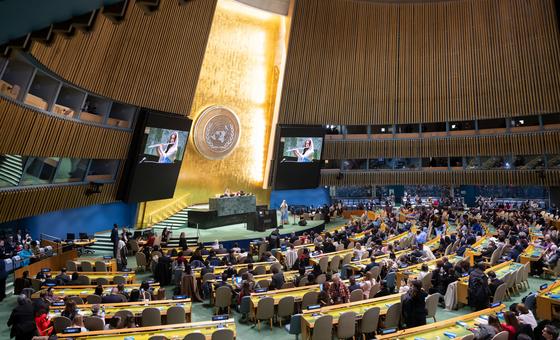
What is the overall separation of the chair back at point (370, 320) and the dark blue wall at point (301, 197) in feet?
60.9

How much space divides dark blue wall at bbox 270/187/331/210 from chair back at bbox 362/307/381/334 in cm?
1857

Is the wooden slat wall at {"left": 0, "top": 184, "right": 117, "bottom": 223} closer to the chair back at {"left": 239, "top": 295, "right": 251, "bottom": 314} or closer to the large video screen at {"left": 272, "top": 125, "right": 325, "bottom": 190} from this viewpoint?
the chair back at {"left": 239, "top": 295, "right": 251, "bottom": 314}

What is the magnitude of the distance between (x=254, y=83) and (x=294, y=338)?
18.6 m

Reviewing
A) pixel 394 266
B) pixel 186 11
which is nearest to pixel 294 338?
pixel 394 266

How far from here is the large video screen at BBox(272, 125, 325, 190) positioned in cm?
2347

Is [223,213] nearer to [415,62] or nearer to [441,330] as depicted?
[441,330]

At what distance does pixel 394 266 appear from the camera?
10.2 meters

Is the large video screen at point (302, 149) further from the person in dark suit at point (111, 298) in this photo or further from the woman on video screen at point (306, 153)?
the person in dark suit at point (111, 298)

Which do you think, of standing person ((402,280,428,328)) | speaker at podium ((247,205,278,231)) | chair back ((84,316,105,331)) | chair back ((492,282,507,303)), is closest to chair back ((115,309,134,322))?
chair back ((84,316,105,331))

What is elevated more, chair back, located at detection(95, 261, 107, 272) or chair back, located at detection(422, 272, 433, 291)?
chair back, located at detection(422, 272, 433, 291)

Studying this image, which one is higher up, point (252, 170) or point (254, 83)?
point (254, 83)

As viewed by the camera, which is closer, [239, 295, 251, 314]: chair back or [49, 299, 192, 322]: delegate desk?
[49, 299, 192, 322]: delegate desk

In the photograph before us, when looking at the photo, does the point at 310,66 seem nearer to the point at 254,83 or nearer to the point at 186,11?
the point at 254,83

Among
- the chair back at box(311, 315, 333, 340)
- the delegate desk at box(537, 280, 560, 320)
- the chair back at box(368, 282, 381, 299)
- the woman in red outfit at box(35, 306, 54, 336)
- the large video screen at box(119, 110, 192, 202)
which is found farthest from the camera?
the large video screen at box(119, 110, 192, 202)
